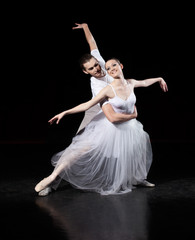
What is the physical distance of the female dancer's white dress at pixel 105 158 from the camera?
2.66 m

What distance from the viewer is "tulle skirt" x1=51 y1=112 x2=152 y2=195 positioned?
8.73 ft

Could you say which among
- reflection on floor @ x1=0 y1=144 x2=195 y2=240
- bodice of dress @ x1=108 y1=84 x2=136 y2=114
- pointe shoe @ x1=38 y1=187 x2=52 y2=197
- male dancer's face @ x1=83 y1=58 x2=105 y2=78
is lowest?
pointe shoe @ x1=38 y1=187 x2=52 y2=197

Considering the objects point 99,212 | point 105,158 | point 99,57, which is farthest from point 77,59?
point 99,212

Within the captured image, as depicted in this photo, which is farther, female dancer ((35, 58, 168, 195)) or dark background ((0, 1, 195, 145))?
dark background ((0, 1, 195, 145))

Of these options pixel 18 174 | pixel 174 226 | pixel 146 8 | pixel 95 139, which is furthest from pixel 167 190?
pixel 146 8

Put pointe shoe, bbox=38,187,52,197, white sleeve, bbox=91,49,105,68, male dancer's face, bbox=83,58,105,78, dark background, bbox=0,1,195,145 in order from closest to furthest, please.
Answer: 1. pointe shoe, bbox=38,187,52,197
2. male dancer's face, bbox=83,58,105,78
3. white sleeve, bbox=91,49,105,68
4. dark background, bbox=0,1,195,145

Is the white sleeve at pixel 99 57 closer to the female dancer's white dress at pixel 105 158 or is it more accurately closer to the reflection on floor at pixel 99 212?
the female dancer's white dress at pixel 105 158

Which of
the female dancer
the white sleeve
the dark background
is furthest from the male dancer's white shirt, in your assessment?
the dark background

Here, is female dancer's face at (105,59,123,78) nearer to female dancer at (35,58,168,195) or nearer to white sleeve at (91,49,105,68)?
female dancer at (35,58,168,195)

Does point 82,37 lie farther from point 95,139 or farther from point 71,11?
point 95,139

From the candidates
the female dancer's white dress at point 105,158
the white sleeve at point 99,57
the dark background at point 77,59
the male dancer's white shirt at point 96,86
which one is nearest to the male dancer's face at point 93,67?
the male dancer's white shirt at point 96,86

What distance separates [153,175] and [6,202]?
1.42 meters

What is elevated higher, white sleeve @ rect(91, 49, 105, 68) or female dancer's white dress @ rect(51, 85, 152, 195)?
white sleeve @ rect(91, 49, 105, 68)

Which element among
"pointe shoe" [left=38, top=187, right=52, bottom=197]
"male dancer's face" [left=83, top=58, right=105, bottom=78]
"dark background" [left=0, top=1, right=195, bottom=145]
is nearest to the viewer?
"pointe shoe" [left=38, top=187, right=52, bottom=197]
